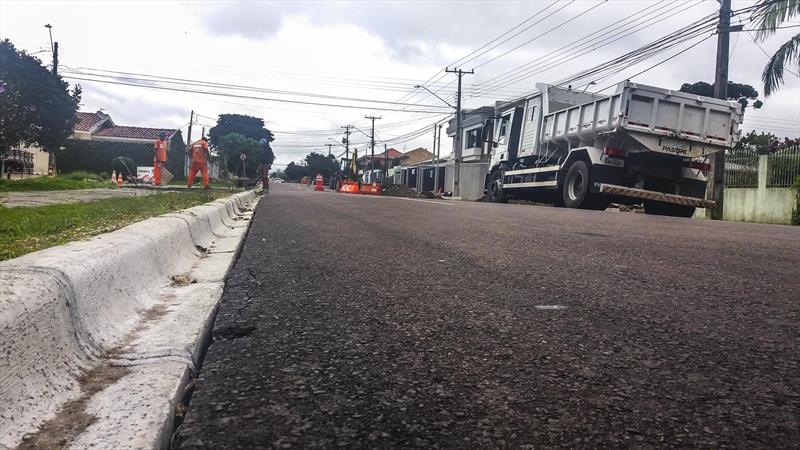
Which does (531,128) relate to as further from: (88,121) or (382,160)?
(382,160)

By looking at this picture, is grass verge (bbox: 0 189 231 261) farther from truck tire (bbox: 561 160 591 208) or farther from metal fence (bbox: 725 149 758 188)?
metal fence (bbox: 725 149 758 188)

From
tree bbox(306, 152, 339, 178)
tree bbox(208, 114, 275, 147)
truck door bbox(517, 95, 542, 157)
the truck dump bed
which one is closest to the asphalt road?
the truck dump bed

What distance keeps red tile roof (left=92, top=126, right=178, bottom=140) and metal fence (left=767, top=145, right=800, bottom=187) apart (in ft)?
143

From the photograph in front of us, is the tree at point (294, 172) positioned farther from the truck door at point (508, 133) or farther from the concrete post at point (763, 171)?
the concrete post at point (763, 171)

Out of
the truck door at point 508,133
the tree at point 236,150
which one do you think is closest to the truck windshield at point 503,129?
the truck door at point 508,133

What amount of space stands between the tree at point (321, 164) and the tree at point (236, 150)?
3814 cm

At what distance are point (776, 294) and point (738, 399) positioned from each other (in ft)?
6.35

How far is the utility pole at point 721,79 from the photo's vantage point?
17.0m

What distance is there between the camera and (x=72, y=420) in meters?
1.47

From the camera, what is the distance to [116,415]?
1492 mm

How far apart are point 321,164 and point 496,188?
302ft

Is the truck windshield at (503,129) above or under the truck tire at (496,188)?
above

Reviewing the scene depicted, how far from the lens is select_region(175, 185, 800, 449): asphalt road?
61.0 inches

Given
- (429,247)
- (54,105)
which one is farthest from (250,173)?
(429,247)
